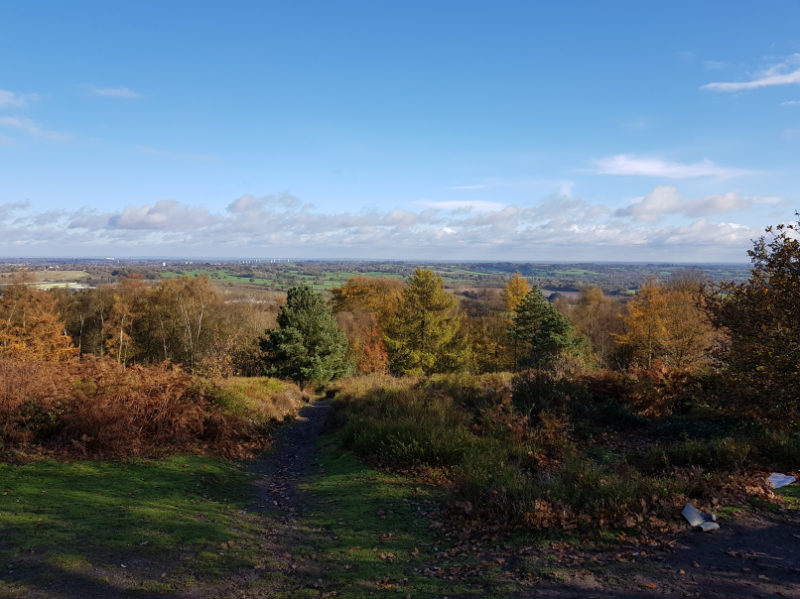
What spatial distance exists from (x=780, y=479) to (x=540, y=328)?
28.9m

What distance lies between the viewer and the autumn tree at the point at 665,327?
2916 centimetres

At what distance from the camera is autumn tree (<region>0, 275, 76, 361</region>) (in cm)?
2789

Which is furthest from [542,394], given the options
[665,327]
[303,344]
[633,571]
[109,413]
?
[665,327]

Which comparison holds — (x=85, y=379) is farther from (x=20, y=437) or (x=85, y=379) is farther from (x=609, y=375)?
(x=609, y=375)

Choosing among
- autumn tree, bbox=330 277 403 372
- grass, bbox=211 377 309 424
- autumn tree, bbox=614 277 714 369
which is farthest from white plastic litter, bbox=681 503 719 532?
autumn tree, bbox=330 277 403 372

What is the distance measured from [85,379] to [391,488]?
8.15 m

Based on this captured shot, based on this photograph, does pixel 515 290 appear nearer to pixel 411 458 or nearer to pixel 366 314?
pixel 366 314

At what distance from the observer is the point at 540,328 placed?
35781 millimetres

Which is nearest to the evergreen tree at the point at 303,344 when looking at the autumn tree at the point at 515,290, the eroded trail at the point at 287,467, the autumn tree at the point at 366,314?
the autumn tree at the point at 366,314

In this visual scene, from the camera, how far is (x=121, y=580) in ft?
15.4

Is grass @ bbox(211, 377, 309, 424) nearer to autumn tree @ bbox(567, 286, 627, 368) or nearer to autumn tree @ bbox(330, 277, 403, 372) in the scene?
autumn tree @ bbox(330, 277, 403, 372)

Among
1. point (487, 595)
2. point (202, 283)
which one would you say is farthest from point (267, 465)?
point (202, 283)

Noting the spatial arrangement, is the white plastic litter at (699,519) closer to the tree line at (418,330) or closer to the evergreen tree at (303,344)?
the tree line at (418,330)

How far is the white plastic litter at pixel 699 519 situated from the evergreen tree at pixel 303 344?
24425mm
